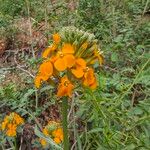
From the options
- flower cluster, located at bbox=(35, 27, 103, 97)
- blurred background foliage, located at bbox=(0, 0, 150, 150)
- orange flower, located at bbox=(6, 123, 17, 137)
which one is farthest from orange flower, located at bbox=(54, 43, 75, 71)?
orange flower, located at bbox=(6, 123, 17, 137)

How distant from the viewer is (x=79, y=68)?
140 cm

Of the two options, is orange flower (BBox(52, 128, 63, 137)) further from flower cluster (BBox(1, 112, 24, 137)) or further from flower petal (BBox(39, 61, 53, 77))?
flower petal (BBox(39, 61, 53, 77))

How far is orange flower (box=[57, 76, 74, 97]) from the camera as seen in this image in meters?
1.37

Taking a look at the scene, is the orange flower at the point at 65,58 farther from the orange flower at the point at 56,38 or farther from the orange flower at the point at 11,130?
the orange flower at the point at 11,130

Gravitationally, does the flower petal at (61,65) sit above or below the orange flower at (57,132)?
above

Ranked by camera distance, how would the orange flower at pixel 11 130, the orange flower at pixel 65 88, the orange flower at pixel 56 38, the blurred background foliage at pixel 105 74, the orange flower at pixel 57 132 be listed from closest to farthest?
the orange flower at pixel 65 88 → the orange flower at pixel 56 38 → the blurred background foliage at pixel 105 74 → the orange flower at pixel 57 132 → the orange flower at pixel 11 130

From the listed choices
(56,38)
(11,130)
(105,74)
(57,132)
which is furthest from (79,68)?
(105,74)

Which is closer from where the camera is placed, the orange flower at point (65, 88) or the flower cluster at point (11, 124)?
the orange flower at point (65, 88)

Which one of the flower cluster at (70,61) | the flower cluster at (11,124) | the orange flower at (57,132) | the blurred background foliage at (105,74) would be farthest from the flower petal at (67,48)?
the flower cluster at (11,124)

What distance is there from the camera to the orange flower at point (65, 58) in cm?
138

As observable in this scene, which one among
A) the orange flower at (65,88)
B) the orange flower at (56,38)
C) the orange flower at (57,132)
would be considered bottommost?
the orange flower at (57,132)

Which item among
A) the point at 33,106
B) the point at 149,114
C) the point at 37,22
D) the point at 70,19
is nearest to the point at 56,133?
the point at 149,114

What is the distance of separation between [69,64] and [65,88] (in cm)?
8

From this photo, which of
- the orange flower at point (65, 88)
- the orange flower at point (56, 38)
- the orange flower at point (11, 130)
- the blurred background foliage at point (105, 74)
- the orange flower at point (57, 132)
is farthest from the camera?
the orange flower at point (11, 130)
